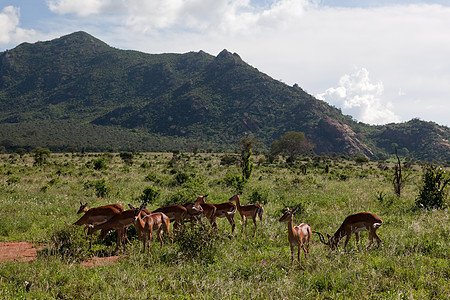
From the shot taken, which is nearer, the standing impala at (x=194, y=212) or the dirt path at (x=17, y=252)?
the dirt path at (x=17, y=252)

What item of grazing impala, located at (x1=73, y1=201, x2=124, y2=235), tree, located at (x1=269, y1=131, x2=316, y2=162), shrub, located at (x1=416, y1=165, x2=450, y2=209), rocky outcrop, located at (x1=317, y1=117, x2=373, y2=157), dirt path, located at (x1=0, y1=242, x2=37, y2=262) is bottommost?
dirt path, located at (x1=0, y1=242, x2=37, y2=262)

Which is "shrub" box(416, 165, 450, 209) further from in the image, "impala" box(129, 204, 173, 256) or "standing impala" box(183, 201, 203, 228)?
"impala" box(129, 204, 173, 256)

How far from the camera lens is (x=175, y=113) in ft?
486

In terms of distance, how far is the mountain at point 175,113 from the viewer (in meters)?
110

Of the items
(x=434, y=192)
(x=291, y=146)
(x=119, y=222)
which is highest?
A: (x=291, y=146)

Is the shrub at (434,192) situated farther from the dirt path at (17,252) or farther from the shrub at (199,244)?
the dirt path at (17,252)

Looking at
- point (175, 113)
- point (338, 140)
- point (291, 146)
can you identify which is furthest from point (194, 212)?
point (175, 113)

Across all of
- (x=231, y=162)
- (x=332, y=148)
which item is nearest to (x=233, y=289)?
(x=231, y=162)

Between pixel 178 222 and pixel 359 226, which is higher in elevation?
pixel 359 226

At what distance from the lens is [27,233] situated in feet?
29.6

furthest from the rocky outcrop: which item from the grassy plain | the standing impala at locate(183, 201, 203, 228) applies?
the standing impala at locate(183, 201, 203, 228)

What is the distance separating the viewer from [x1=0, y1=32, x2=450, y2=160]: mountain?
110 metres

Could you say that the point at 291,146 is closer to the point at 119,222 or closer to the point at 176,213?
the point at 176,213

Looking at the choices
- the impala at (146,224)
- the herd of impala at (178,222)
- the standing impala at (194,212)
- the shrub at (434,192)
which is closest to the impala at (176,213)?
the herd of impala at (178,222)
